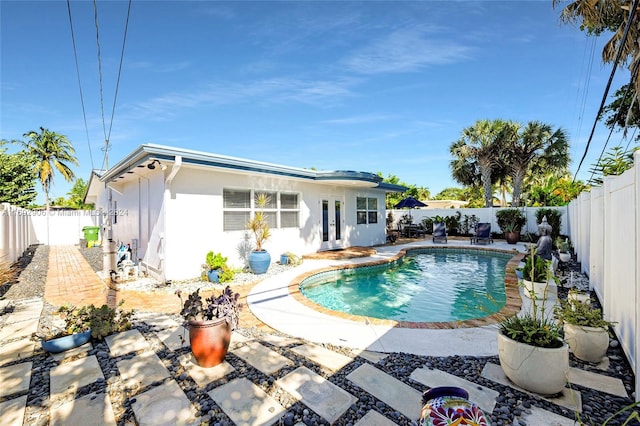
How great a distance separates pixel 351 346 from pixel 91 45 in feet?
32.4

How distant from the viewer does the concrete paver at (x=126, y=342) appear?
3.56 metres

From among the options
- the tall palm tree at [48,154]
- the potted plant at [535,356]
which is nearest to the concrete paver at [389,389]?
the potted plant at [535,356]

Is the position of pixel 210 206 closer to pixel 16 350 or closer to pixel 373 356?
Result: pixel 16 350

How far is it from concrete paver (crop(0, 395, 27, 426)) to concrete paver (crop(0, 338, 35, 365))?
1.13 m

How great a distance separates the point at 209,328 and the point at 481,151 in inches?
865

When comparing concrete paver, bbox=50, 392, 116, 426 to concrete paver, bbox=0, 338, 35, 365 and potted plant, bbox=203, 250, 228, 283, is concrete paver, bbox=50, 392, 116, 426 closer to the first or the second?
concrete paver, bbox=0, 338, 35, 365

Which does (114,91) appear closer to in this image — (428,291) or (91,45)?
(91,45)

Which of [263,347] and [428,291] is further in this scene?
[428,291]

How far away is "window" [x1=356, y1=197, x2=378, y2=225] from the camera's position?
13523 millimetres

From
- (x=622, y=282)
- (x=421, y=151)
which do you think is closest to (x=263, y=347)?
(x=622, y=282)

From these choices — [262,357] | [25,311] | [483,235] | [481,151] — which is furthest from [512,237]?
[25,311]

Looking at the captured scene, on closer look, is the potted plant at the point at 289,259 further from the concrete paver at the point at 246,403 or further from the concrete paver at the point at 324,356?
the concrete paver at the point at 246,403

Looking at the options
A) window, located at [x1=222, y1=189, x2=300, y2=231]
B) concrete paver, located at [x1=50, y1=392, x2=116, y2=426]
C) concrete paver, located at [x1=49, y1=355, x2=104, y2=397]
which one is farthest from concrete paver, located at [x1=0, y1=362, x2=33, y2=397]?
window, located at [x1=222, y1=189, x2=300, y2=231]

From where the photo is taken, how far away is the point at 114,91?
9.32m
